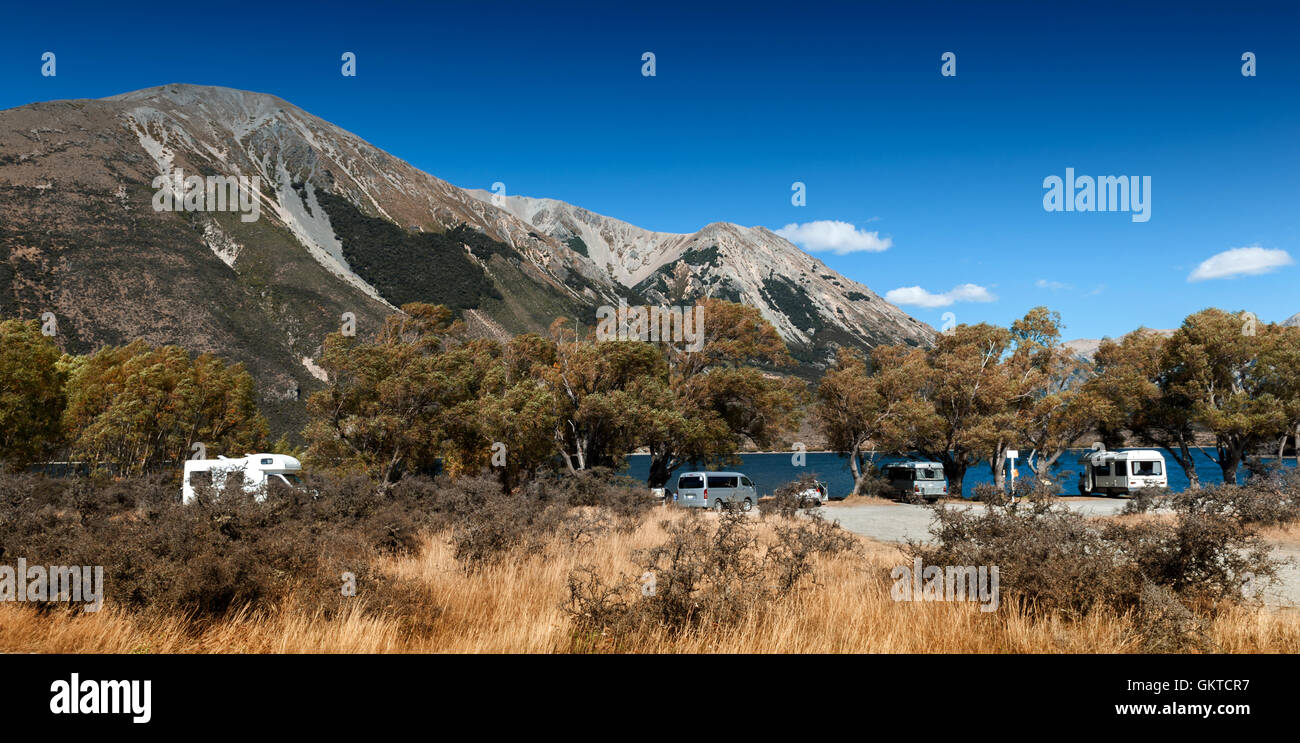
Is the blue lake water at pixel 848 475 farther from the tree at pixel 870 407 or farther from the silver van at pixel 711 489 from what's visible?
the tree at pixel 870 407

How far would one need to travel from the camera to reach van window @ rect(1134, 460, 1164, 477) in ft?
110

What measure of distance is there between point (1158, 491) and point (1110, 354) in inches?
810

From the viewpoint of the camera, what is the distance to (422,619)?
21.9 feet

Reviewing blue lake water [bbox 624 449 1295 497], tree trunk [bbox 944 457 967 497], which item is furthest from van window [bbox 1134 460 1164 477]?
tree trunk [bbox 944 457 967 497]

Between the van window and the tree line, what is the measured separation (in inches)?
123

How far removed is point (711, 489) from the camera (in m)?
29.4

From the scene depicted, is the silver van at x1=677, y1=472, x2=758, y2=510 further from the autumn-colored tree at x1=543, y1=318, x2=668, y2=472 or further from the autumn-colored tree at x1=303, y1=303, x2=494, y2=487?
the autumn-colored tree at x1=303, y1=303, x2=494, y2=487

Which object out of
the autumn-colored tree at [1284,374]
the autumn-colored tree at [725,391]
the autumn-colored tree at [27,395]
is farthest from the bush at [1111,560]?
the autumn-colored tree at [27,395]

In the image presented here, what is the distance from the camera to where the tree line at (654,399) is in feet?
93.4

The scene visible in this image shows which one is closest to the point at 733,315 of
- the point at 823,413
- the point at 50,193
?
the point at 823,413

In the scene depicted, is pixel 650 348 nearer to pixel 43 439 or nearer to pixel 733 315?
pixel 733 315

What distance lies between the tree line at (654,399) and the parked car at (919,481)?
196 centimetres

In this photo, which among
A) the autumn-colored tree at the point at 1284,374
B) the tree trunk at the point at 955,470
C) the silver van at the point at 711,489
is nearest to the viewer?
the silver van at the point at 711,489
